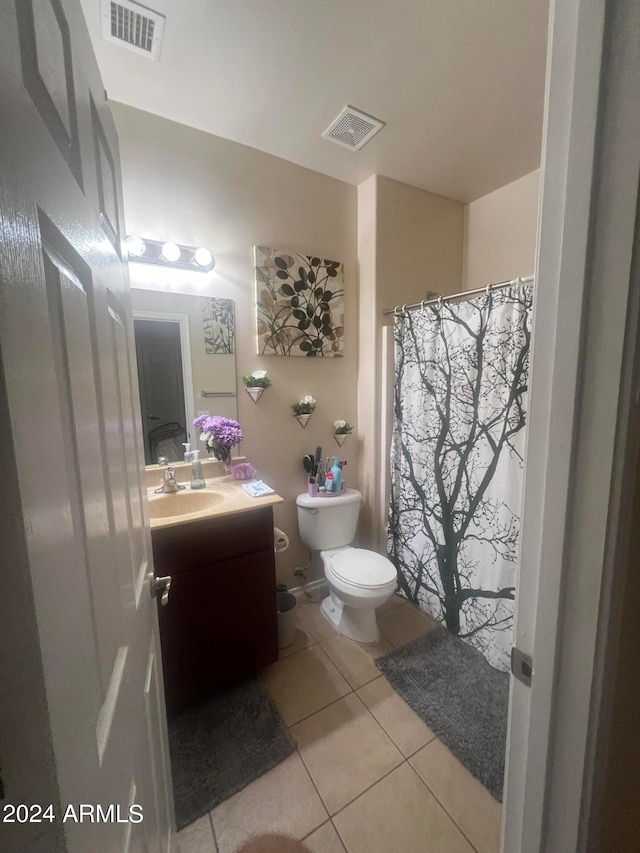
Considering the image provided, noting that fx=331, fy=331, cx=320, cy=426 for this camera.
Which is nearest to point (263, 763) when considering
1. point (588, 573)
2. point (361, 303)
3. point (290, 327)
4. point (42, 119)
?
point (588, 573)

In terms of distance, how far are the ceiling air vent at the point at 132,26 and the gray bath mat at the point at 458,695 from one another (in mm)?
2741

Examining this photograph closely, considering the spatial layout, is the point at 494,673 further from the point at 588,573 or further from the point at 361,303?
the point at 361,303

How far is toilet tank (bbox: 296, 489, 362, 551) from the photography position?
1.93 metres

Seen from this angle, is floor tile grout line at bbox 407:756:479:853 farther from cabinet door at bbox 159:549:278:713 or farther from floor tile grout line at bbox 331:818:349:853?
cabinet door at bbox 159:549:278:713

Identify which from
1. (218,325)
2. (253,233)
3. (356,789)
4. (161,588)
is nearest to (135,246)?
(218,325)

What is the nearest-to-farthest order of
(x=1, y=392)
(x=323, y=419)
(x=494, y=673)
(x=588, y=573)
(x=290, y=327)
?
(x=1, y=392) → (x=588, y=573) → (x=494, y=673) → (x=290, y=327) → (x=323, y=419)

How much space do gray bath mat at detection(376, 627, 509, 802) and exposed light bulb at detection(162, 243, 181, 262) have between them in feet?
7.26

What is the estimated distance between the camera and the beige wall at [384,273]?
2.03 meters

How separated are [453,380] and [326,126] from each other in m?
1.39

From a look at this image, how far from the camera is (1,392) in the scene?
0.24 meters

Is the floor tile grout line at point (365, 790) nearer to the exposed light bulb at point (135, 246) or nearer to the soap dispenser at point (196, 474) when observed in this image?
the soap dispenser at point (196, 474)

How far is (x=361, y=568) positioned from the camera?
174 cm

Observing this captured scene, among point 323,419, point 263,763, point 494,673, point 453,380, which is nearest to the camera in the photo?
point 263,763

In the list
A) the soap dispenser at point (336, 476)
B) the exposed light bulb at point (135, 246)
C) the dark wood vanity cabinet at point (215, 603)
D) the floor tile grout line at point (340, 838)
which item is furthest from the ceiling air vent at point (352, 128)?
the floor tile grout line at point (340, 838)
